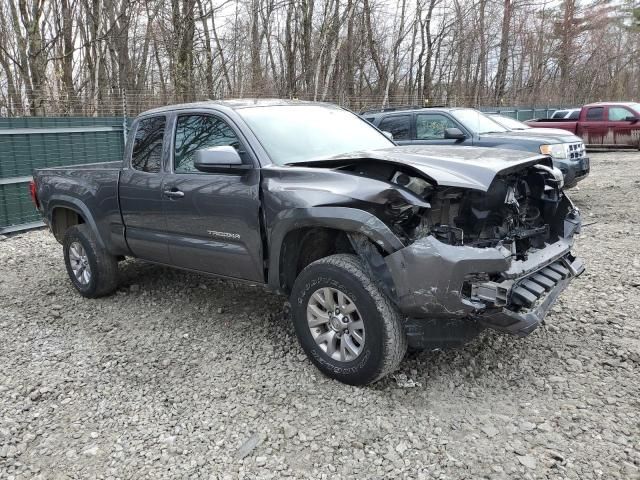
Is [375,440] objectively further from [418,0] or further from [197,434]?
[418,0]

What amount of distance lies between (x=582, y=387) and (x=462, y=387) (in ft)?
2.41

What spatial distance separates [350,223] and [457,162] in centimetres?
77

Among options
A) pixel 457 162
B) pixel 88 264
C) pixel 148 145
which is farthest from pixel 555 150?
pixel 88 264

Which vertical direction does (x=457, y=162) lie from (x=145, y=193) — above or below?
above

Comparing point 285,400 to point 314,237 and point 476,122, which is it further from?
point 476,122

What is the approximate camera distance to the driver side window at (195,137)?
4258 mm

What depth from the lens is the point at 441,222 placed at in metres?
3.29

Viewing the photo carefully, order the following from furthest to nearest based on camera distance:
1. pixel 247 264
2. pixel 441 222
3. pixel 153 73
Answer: pixel 153 73 < pixel 247 264 < pixel 441 222

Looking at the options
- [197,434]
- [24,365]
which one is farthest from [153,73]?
[197,434]

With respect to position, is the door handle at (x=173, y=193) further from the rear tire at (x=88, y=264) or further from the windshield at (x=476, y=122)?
the windshield at (x=476, y=122)

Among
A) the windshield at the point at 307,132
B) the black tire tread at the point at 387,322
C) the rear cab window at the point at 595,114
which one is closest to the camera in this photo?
the black tire tread at the point at 387,322

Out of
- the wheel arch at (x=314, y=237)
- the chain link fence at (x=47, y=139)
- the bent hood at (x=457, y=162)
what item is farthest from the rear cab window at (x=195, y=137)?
the chain link fence at (x=47, y=139)

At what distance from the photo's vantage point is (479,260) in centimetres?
296

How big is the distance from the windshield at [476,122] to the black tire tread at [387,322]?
6.72 metres
